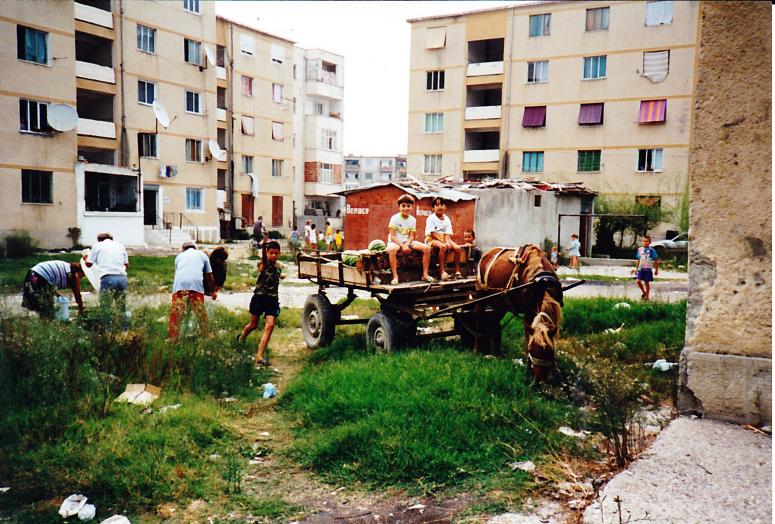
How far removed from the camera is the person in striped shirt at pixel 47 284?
283 inches

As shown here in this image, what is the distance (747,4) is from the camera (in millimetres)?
4754

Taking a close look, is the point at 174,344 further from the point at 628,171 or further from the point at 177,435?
the point at 628,171

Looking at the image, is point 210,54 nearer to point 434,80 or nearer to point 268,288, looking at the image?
point 434,80

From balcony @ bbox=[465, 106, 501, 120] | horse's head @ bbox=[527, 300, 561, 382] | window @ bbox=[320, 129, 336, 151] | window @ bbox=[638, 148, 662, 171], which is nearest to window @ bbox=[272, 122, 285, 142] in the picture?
window @ bbox=[320, 129, 336, 151]

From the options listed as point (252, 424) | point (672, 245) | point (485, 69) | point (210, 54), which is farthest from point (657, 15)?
point (252, 424)

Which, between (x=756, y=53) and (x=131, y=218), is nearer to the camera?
(x=756, y=53)

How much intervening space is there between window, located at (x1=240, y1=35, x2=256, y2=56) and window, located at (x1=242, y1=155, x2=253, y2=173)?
6.52m

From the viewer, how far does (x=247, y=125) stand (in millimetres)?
41000

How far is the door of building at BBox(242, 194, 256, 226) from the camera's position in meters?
41.4

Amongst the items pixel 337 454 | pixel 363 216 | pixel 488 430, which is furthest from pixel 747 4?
pixel 363 216

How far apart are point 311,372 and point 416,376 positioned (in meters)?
1.60

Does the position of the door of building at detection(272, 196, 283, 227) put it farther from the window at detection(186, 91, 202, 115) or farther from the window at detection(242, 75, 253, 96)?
the window at detection(186, 91, 202, 115)

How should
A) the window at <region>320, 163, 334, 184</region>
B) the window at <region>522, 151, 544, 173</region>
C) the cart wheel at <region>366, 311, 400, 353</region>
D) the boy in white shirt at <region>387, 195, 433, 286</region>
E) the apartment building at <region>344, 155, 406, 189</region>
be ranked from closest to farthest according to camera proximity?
the cart wheel at <region>366, 311, 400, 353</region> < the boy in white shirt at <region>387, 195, 433, 286</region> < the window at <region>522, 151, 544, 173</region> < the window at <region>320, 163, 334, 184</region> < the apartment building at <region>344, 155, 406, 189</region>

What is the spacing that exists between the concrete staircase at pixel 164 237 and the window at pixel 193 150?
440 cm
